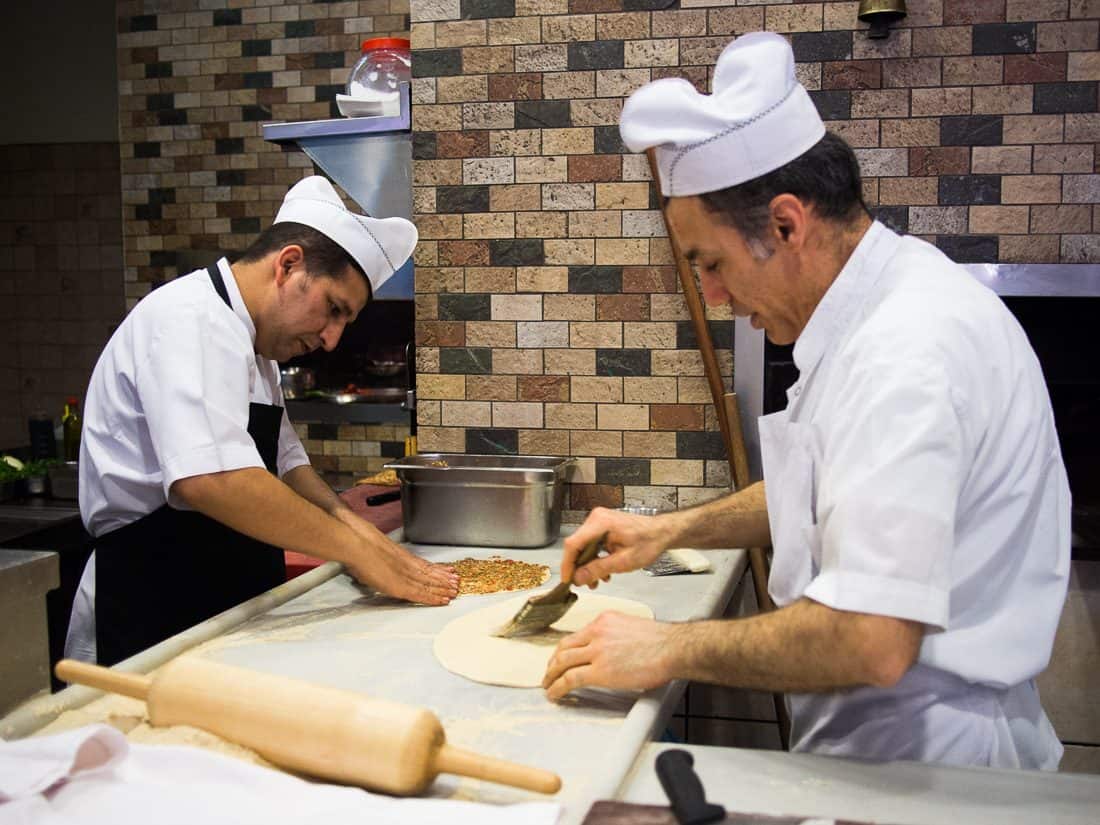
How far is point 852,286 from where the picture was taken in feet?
4.71

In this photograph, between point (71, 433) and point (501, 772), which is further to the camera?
point (71, 433)

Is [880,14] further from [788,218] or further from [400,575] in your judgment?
[400,575]

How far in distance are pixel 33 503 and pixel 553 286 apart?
2413 mm

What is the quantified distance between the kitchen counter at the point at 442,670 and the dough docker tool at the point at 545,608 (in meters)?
0.16

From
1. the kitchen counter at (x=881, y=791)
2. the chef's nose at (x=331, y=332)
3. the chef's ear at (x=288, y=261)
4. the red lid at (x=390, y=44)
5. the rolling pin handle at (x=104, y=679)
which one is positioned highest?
the red lid at (x=390, y=44)

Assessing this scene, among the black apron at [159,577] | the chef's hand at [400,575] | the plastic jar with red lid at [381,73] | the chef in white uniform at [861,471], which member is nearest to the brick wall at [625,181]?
the plastic jar with red lid at [381,73]

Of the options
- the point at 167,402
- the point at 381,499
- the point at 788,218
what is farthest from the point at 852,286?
the point at 381,499

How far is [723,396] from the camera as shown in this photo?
2.64 metres

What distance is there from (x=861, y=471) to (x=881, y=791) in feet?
1.30

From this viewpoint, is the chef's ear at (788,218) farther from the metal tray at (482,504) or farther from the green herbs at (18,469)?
the green herbs at (18,469)

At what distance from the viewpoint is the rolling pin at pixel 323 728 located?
45.3 inches

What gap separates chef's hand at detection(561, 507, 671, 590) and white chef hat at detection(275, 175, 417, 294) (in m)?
0.85

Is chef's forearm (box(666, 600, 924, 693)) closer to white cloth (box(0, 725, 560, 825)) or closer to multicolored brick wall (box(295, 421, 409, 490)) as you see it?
white cloth (box(0, 725, 560, 825))

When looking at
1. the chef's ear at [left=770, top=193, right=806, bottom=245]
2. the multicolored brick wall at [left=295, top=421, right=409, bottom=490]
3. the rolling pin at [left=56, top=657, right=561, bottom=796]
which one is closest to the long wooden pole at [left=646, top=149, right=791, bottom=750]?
the chef's ear at [left=770, top=193, right=806, bottom=245]
